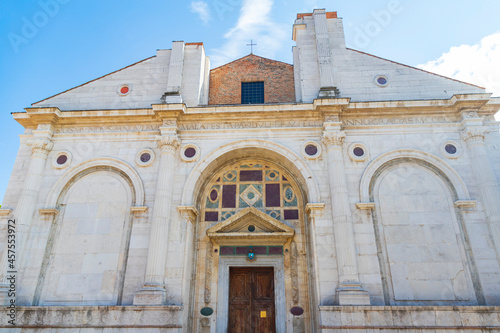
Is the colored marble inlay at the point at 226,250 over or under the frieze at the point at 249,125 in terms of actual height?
under

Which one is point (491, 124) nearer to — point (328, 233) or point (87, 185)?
point (328, 233)

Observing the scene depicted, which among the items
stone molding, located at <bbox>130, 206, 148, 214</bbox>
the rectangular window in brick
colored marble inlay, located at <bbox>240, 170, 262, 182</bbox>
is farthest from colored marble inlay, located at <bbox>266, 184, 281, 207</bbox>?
stone molding, located at <bbox>130, 206, 148, 214</bbox>

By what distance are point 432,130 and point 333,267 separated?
20.8 feet

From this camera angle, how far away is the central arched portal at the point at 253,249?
38.5ft

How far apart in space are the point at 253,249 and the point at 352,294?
374 centimetres

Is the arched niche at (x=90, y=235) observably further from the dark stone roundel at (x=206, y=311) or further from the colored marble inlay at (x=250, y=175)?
the colored marble inlay at (x=250, y=175)

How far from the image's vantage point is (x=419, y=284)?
10.7m

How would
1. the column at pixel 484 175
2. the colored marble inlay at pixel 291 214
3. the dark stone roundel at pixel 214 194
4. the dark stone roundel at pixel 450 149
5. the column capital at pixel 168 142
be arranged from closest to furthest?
1. the column at pixel 484 175
2. the dark stone roundel at pixel 450 149
3. the column capital at pixel 168 142
4. the colored marble inlay at pixel 291 214
5. the dark stone roundel at pixel 214 194

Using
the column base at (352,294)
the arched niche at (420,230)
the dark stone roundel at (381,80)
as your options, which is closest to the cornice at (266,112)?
the dark stone roundel at (381,80)

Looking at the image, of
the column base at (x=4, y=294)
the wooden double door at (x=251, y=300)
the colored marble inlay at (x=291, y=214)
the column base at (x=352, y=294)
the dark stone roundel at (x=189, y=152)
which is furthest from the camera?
the dark stone roundel at (x=189, y=152)

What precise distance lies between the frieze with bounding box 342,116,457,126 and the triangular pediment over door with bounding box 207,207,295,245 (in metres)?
4.62

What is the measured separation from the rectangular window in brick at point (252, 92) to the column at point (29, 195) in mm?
8109

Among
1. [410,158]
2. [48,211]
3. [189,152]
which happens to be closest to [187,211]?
[189,152]

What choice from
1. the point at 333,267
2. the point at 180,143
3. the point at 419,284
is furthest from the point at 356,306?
the point at 180,143
